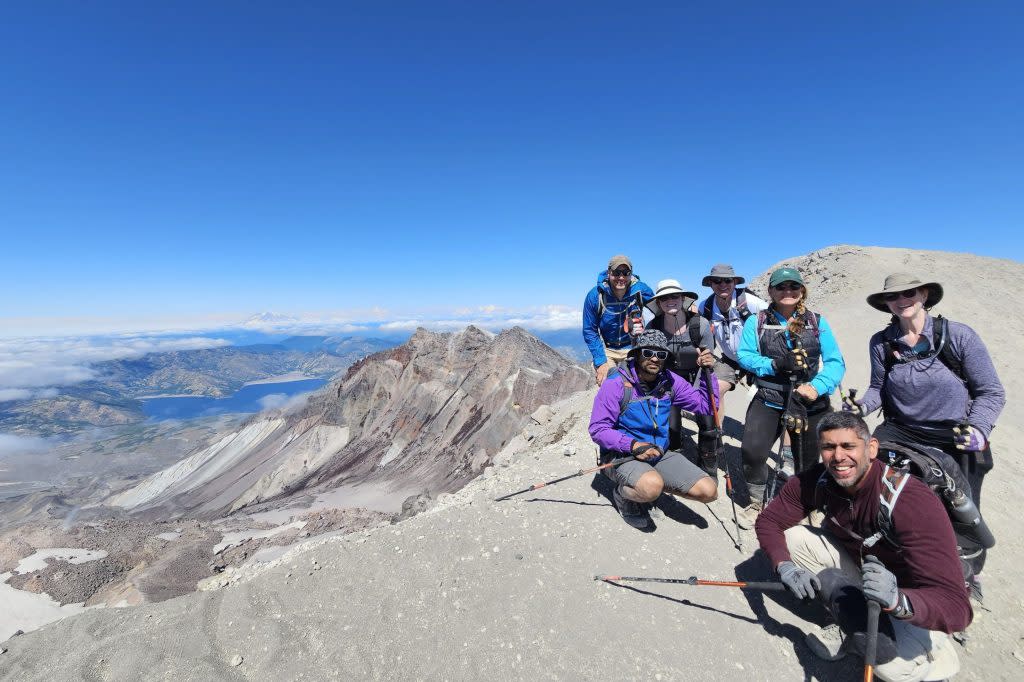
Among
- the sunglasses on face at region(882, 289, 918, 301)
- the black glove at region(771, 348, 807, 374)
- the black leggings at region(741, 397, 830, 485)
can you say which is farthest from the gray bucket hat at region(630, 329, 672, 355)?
the sunglasses on face at region(882, 289, 918, 301)

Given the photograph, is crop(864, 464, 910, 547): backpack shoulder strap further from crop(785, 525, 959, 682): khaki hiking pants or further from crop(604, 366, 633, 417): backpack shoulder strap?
crop(604, 366, 633, 417): backpack shoulder strap

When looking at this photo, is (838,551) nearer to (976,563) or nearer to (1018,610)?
(976,563)

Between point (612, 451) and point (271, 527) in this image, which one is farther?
point (271, 527)

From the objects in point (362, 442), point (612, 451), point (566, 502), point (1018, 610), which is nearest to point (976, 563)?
point (1018, 610)

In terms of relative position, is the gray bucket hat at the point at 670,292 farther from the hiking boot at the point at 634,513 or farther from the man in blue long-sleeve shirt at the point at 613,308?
the hiking boot at the point at 634,513

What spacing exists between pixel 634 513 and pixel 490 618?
2.65 meters

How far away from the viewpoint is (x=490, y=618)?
4754 mm

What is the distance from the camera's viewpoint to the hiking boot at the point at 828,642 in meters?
Result: 4.19

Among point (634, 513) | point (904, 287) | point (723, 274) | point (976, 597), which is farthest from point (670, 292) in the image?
point (976, 597)

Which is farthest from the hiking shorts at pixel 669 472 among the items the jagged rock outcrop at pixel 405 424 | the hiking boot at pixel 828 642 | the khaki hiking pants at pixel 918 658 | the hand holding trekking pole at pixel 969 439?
the jagged rock outcrop at pixel 405 424

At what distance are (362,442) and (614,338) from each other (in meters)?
44.3

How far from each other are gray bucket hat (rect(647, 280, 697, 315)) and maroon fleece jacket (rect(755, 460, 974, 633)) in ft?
12.0

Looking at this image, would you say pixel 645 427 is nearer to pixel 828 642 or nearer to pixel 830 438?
pixel 830 438

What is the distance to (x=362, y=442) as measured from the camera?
47000 mm
